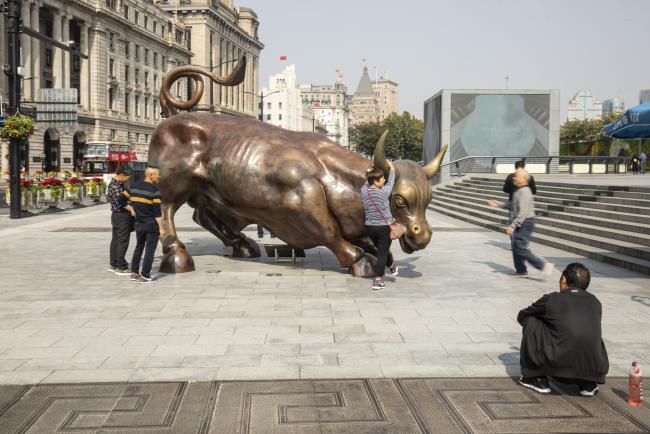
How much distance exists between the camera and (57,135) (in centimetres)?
5575

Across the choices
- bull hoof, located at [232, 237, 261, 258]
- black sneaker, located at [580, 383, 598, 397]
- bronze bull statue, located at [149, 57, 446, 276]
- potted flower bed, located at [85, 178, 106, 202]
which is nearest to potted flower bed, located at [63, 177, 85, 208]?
potted flower bed, located at [85, 178, 106, 202]

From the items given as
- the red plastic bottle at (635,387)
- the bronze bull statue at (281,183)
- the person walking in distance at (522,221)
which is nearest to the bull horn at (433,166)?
the bronze bull statue at (281,183)

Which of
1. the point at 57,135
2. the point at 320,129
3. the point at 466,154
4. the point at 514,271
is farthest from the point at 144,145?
the point at 320,129

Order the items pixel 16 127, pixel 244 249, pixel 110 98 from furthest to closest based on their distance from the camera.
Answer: pixel 110 98, pixel 16 127, pixel 244 249

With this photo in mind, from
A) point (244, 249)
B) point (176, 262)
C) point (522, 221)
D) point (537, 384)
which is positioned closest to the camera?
point (537, 384)

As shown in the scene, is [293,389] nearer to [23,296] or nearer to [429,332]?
[429,332]

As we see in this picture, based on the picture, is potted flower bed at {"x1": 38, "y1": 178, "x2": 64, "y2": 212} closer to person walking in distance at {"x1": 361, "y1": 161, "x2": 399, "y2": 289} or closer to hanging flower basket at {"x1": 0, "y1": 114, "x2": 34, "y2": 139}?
hanging flower basket at {"x1": 0, "y1": 114, "x2": 34, "y2": 139}

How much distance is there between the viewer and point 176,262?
10039 mm

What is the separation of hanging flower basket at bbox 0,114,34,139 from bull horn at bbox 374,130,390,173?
643 inches

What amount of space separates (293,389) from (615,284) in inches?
256

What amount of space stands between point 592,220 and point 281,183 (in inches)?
345

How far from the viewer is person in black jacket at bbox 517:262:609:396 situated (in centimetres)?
466

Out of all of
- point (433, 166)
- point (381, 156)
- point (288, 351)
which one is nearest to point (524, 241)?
point (433, 166)

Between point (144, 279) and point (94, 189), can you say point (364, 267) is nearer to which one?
point (144, 279)
